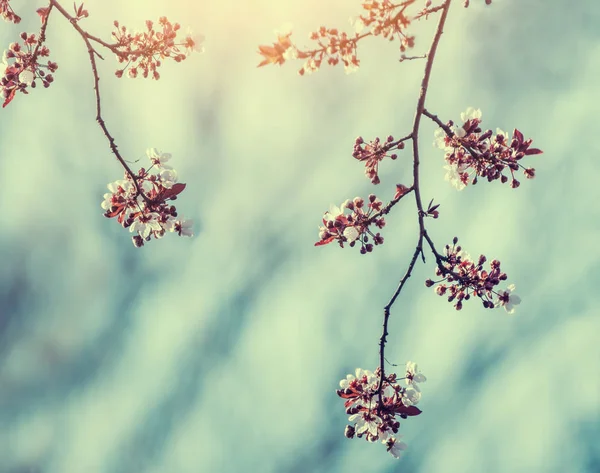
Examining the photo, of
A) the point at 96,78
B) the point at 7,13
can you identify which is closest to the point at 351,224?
the point at 96,78

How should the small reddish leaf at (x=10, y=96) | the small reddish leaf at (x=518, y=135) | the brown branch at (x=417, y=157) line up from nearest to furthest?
the brown branch at (x=417, y=157), the small reddish leaf at (x=518, y=135), the small reddish leaf at (x=10, y=96)

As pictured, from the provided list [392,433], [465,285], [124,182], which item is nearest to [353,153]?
[465,285]

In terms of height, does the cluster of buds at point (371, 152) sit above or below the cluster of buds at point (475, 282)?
above

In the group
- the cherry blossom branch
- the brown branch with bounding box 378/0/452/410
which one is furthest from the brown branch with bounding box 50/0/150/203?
the brown branch with bounding box 378/0/452/410

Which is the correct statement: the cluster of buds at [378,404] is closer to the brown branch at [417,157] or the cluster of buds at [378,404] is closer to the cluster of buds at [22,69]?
the brown branch at [417,157]

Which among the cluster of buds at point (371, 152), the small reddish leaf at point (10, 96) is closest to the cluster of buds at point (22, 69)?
the small reddish leaf at point (10, 96)

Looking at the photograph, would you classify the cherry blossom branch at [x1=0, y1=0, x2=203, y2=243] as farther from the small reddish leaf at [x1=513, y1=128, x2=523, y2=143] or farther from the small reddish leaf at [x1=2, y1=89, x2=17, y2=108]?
the small reddish leaf at [x1=513, y1=128, x2=523, y2=143]

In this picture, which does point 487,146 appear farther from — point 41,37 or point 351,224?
point 41,37
